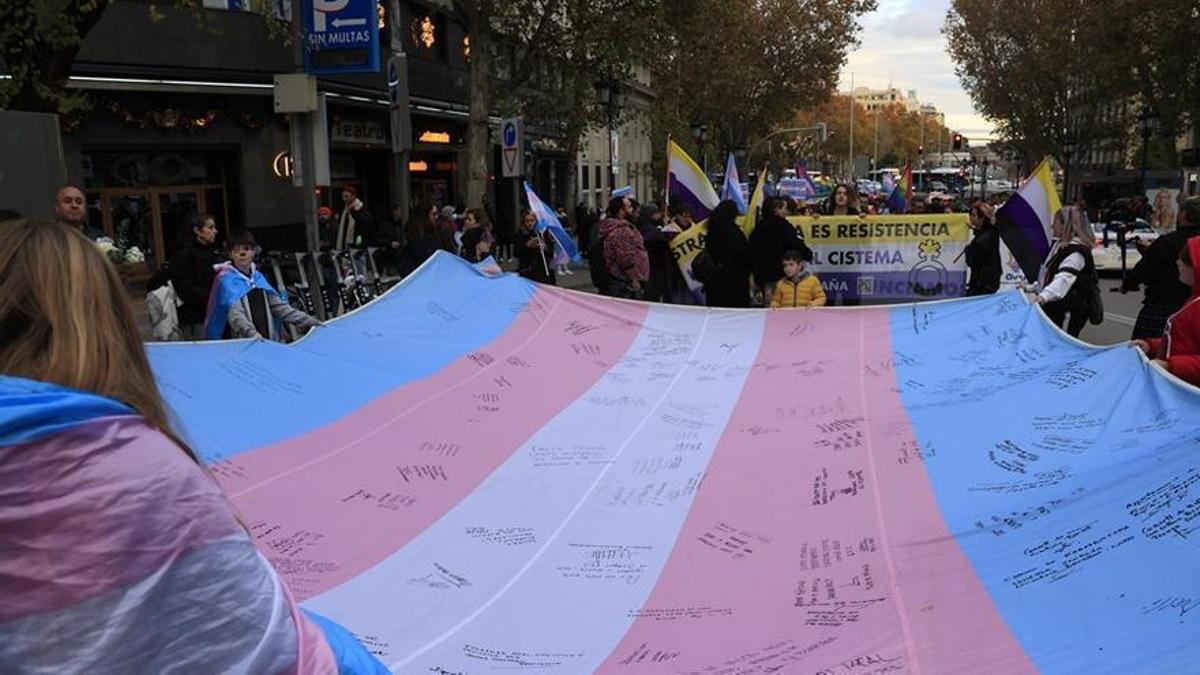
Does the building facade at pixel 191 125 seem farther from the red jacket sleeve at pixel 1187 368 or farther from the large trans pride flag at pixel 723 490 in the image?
the red jacket sleeve at pixel 1187 368

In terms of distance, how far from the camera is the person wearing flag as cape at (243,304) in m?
7.00

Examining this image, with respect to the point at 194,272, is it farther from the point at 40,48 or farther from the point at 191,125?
the point at 191,125

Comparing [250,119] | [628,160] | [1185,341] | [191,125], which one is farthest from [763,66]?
[1185,341]

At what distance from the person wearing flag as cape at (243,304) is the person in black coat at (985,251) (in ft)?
24.8

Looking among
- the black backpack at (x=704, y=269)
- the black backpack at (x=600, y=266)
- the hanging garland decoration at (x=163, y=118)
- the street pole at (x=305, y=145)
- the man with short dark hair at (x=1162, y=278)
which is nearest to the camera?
the man with short dark hair at (x=1162, y=278)

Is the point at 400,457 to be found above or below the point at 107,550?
below

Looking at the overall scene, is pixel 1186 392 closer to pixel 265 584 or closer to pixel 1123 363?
pixel 1123 363

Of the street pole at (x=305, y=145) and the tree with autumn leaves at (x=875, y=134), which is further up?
the tree with autumn leaves at (x=875, y=134)

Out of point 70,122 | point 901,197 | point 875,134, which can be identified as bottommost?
point 901,197

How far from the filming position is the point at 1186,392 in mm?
4145

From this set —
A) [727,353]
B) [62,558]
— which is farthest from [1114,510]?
[727,353]

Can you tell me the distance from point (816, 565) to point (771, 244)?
24.9 ft

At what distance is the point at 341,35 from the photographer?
39.4 feet

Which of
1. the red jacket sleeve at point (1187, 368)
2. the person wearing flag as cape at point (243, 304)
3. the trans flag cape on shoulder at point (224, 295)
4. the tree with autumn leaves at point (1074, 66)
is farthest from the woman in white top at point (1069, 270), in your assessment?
the tree with autumn leaves at point (1074, 66)
